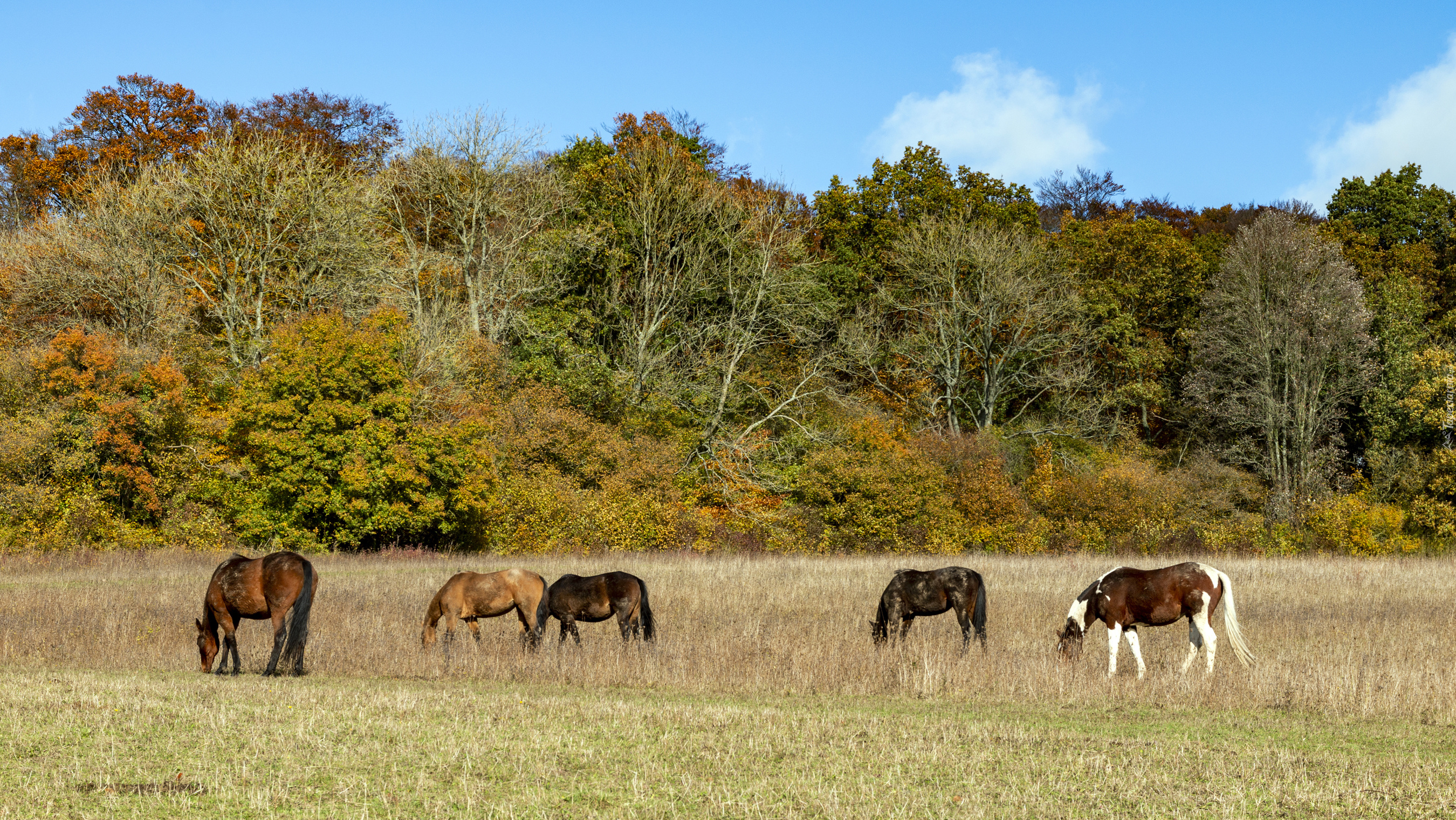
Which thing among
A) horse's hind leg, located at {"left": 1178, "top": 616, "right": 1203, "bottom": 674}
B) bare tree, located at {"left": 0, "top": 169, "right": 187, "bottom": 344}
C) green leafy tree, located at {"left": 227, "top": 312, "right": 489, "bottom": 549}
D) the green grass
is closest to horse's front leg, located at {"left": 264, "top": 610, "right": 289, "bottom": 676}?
the green grass

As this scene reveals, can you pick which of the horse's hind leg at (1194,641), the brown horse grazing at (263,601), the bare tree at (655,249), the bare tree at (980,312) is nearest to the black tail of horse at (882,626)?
the horse's hind leg at (1194,641)

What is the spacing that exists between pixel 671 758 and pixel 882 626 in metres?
7.20

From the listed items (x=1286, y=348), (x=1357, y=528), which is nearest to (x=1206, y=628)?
(x=1357, y=528)

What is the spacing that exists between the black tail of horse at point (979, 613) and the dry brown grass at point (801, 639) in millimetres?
401

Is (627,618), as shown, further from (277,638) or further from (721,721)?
(721,721)

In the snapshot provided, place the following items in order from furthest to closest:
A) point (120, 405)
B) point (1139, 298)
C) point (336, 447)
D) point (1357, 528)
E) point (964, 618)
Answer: point (1139, 298) < point (1357, 528) < point (120, 405) < point (336, 447) < point (964, 618)

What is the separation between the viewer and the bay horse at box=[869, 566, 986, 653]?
49.6ft

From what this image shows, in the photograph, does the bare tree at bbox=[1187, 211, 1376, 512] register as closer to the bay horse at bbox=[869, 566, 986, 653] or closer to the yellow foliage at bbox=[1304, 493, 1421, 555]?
the yellow foliage at bbox=[1304, 493, 1421, 555]

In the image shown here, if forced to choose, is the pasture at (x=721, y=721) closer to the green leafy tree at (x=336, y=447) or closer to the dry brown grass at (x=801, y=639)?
the dry brown grass at (x=801, y=639)

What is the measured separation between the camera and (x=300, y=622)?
12773 mm

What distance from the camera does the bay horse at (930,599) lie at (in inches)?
595

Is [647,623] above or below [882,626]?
above

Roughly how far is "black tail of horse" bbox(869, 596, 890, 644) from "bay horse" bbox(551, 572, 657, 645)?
3061 mm

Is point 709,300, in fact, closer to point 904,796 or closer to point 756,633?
point 756,633
